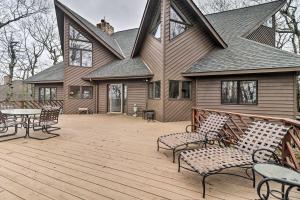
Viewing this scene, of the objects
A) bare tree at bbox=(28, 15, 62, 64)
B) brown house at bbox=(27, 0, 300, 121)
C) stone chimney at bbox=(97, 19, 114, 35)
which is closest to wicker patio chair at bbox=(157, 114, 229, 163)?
brown house at bbox=(27, 0, 300, 121)

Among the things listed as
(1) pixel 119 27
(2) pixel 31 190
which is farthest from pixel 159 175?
(1) pixel 119 27

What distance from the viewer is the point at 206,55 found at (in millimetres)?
12211

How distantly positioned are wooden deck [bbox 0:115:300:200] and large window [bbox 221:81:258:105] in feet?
20.8

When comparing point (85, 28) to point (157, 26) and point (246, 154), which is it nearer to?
point (157, 26)

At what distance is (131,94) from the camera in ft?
43.5

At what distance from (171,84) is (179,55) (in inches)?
62.8

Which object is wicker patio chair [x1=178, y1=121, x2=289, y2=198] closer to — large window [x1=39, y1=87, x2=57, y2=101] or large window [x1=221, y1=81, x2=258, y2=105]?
large window [x1=221, y1=81, x2=258, y2=105]

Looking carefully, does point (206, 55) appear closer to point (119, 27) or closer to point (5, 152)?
point (5, 152)

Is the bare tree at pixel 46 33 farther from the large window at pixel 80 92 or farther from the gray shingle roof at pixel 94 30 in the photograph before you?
the large window at pixel 80 92

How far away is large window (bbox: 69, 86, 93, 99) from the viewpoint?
1412cm

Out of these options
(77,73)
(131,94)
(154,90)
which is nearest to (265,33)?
(154,90)

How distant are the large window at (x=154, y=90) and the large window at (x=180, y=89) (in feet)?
2.34

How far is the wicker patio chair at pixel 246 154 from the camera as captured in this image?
3.14 metres

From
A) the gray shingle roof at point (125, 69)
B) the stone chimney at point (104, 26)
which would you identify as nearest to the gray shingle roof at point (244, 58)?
the gray shingle roof at point (125, 69)
